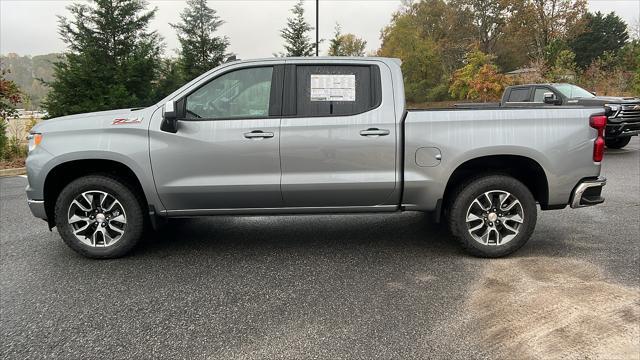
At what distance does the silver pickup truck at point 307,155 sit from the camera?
4.18 meters

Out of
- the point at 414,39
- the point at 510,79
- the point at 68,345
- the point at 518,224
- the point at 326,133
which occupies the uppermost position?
the point at 414,39

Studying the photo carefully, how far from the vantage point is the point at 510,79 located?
2944cm

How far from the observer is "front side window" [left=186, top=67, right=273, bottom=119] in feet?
14.0

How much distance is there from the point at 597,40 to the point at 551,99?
171 ft

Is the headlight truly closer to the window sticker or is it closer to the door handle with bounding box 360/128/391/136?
the window sticker

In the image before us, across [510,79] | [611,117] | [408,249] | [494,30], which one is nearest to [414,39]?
[494,30]

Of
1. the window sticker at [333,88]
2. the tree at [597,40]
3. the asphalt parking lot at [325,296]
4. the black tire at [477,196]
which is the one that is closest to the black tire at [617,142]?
the asphalt parking lot at [325,296]

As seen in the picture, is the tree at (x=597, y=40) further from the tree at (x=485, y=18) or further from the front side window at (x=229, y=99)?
the front side window at (x=229, y=99)

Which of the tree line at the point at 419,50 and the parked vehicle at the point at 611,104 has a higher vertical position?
the tree line at the point at 419,50

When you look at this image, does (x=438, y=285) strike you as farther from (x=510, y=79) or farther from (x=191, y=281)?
(x=510, y=79)

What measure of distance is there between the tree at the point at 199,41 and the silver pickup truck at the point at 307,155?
21654mm

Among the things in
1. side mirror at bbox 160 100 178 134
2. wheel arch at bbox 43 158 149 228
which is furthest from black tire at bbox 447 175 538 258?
wheel arch at bbox 43 158 149 228

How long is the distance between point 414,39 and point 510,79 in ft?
74.7

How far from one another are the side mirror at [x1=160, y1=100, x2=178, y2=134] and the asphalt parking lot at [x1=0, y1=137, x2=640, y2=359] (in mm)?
1295
